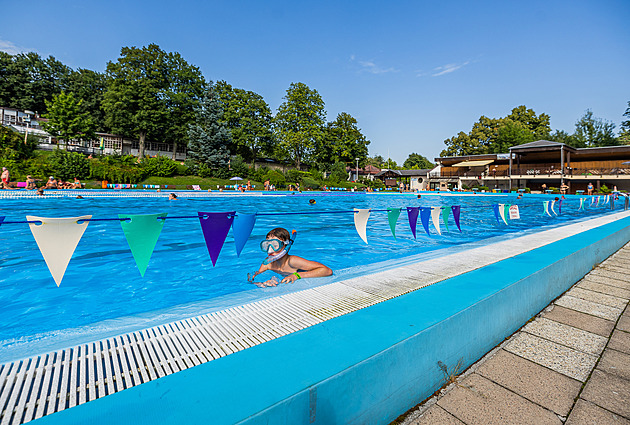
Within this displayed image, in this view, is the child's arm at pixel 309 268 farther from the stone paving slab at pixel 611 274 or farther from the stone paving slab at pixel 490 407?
the stone paving slab at pixel 611 274

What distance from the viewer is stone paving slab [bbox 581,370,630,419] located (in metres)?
1.58

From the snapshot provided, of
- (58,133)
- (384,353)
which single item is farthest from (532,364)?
(58,133)

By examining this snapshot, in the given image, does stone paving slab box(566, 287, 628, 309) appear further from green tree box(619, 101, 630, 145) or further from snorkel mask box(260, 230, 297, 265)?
green tree box(619, 101, 630, 145)

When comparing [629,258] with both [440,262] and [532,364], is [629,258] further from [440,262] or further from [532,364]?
[532,364]

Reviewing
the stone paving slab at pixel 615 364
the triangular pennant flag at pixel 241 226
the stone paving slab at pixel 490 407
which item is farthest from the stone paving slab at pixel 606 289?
the triangular pennant flag at pixel 241 226

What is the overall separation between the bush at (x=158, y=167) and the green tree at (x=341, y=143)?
23581mm

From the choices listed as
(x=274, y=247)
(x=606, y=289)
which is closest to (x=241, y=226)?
(x=274, y=247)

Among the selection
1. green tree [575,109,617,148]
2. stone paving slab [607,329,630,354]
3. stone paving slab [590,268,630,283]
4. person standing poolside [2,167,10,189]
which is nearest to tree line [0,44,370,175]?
person standing poolside [2,167,10,189]

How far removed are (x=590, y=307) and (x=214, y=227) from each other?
4102mm

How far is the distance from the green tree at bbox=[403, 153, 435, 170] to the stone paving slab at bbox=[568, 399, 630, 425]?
92.8 meters

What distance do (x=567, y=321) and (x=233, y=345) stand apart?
2.90m

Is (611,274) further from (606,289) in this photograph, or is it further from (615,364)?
(615,364)

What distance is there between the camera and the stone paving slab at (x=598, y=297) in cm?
305

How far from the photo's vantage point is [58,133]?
3434cm
